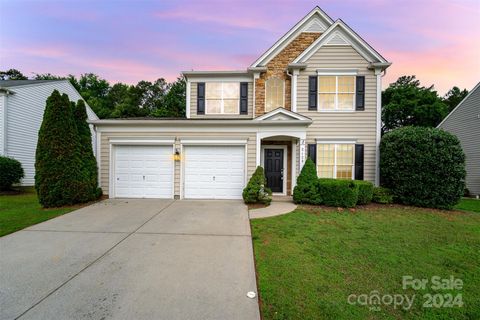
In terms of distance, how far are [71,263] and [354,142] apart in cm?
1073

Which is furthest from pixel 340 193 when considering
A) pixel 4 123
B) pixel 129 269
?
pixel 4 123

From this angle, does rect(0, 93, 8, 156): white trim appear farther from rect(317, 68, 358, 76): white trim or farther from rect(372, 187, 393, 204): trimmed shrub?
rect(372, 187, 393, 204): trimmed shrub

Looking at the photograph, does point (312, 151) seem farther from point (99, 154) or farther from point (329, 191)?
point (99, 154)

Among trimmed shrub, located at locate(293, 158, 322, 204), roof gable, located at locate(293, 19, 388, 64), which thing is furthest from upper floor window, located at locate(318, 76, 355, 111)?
trimmed shrub, located at locate(293, 158, 322, 204)

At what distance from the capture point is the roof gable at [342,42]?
9.94 meters

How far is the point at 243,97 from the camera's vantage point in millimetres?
11133

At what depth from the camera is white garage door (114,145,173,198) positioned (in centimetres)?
919

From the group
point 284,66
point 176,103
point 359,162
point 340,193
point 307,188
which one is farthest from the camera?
point 176,103

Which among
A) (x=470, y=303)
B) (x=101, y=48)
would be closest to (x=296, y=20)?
(x=101, y=48)

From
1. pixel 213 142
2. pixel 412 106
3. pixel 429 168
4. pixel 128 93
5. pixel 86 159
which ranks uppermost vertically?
pixel 128 93

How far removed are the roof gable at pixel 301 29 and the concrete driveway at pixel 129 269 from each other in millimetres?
8313

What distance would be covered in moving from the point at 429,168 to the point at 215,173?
8344 mm

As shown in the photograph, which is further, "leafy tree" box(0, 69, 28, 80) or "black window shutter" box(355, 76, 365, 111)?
"leafy tree" box(0, 69, 28, 80)

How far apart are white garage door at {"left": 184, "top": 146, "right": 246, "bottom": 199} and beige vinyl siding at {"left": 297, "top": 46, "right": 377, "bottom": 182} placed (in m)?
3.71
